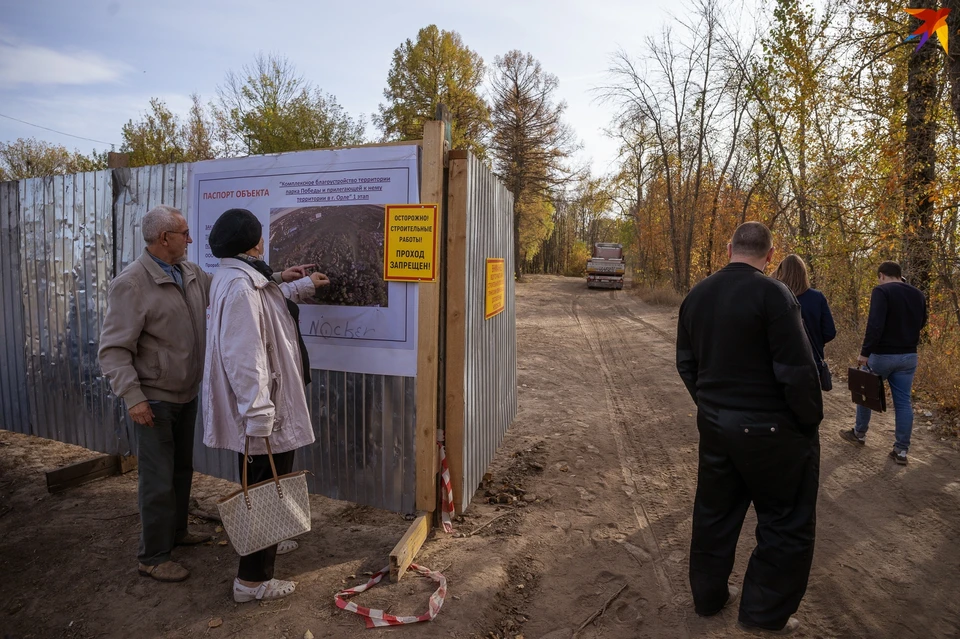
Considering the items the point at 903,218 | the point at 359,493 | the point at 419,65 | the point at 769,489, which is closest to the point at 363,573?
the point at 359,493

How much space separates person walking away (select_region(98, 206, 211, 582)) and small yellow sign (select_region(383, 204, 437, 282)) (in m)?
1.28

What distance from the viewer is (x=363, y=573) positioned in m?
3.51

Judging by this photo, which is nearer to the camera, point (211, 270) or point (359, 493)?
point (359, 493)

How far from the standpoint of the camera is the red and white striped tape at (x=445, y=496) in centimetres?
396

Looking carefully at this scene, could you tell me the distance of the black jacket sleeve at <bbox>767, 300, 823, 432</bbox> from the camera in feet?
9.11

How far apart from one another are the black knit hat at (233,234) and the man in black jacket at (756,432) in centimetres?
254

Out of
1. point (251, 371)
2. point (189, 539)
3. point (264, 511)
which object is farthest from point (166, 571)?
point (251, 371)

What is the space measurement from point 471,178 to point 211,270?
86.5 inches

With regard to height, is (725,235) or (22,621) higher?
(725,235)

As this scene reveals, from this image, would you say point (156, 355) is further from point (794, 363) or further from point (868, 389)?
point (868, 389)

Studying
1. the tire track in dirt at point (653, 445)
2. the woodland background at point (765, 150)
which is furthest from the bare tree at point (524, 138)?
the tire track in dirt at point (653, 445)

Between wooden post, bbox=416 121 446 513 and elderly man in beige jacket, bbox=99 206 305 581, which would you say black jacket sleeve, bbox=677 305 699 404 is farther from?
elderly man in beige jacket, bbox=99 206 305 581

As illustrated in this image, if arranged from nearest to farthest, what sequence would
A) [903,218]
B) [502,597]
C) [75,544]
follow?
[502,597], [75,544], [903,218]

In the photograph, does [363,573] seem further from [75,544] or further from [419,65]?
[419,65]
